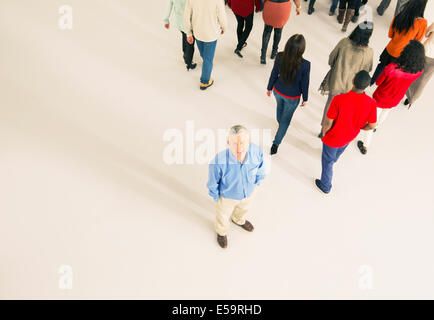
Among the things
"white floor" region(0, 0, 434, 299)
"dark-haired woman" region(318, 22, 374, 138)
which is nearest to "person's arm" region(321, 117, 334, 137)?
"dark-haired woman" region(318, 22, 374, 138)

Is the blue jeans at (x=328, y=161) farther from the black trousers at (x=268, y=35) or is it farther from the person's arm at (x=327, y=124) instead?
→ the black trousers at (x=268, y=35)

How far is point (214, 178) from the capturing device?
88.5 inches

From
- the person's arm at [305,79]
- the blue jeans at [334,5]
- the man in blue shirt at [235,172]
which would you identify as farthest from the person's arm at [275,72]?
the blue jeans at [334,5]

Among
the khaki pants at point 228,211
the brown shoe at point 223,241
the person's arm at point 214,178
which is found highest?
the person's arm at point 214,178

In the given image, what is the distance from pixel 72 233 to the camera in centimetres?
295

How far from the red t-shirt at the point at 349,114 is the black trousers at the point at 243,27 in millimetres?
2246

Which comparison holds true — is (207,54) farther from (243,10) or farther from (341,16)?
(341,16)

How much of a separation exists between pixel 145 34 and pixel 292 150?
10.2ft

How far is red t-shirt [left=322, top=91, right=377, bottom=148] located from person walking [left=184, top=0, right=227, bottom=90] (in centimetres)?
178

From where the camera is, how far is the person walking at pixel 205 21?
11.1 ft

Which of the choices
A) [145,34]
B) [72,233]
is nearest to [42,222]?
[72,233]

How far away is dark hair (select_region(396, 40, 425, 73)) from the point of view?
2.75 m

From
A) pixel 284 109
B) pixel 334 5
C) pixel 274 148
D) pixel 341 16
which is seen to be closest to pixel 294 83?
pixel 284 109

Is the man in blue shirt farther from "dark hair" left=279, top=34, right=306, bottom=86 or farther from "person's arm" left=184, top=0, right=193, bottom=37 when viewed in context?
"person's arm" left=184, top=0, right=193, bottom=37
